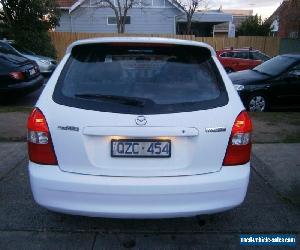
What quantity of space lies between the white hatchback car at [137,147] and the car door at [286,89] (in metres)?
6.70

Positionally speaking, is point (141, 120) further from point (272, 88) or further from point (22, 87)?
point (22, 87)

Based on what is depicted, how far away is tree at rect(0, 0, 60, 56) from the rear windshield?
1883 centimetres

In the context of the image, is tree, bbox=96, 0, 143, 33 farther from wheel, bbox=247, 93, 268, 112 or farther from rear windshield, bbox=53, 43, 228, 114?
rear windshield, bbox=53, 43, 228, 114

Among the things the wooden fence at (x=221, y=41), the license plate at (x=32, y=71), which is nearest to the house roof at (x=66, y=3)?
the wooden fence at (x=221, y=41)

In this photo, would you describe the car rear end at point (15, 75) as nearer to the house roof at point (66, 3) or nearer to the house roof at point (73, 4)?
the house roof at point (73, 4)

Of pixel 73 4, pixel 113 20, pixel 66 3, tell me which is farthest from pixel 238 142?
pixel 113 20

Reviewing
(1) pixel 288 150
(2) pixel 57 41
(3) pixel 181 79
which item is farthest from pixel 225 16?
(3) pixel 181 79

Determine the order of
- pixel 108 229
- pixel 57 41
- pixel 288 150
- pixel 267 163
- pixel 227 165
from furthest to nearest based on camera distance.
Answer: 1. pixel 57 41
2. pixel 288 150
3. pixel 267 163
4. pixel 108 229
5. pixel 227 165

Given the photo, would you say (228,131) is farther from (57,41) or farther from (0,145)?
(57,41)

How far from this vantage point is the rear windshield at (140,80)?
3.09 m

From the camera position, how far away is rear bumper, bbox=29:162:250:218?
3.01 metres

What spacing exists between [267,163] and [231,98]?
8.29 ft

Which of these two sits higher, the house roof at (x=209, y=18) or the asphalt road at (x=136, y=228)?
the house roof at (x=209, y=18)

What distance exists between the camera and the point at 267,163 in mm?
5520
